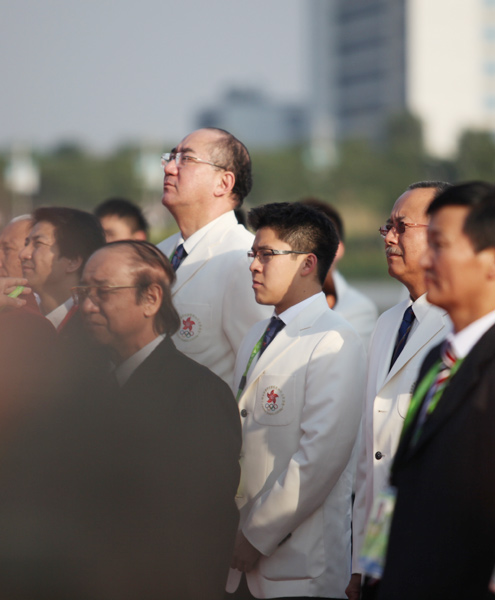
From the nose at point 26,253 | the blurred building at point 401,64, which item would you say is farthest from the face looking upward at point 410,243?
the blurred building at point 401,64

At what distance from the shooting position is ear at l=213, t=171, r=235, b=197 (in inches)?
161

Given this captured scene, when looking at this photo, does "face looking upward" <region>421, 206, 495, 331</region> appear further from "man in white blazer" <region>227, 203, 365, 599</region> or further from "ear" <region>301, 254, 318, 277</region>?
"ear" <region>301, 254, 318, 277</region>

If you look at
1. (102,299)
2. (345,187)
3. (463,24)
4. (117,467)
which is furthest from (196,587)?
(463,24)

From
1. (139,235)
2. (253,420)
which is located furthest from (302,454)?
(139,235)

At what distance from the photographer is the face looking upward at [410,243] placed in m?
3.39

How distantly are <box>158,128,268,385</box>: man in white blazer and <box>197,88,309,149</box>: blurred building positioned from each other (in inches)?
4643

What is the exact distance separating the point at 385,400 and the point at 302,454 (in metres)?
0.34

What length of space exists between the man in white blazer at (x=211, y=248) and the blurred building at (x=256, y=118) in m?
118

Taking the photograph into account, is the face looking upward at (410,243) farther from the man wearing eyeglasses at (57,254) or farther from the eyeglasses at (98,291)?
the man wearing eyeglasses at (57,254)

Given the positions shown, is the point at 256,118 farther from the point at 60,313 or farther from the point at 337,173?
the point at 60,313

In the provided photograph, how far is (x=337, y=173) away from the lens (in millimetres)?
57656

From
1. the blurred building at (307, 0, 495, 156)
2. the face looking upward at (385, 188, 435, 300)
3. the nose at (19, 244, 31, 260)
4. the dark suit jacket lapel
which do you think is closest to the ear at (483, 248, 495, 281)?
the dark suit jacket lapel

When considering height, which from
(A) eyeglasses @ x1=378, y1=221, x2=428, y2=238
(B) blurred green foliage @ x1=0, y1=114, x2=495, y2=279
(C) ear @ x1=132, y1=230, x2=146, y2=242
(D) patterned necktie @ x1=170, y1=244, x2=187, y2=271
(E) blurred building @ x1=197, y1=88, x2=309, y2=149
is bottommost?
(B) blurred green foliage @ x1=0, y1=114, x2=495, y2=279

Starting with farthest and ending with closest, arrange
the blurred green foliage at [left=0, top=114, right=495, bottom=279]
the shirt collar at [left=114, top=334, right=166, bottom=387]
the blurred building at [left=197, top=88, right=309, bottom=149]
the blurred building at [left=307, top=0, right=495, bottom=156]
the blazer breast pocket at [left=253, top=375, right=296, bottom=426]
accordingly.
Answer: the blurred building at [left=197, top=88, right=309, bottom=149]
the blurred building at [left=307, top=0, right=495, bottom=156]
the blurred green foliage at [left=0, top=114, right=495, bottom=279]
the blazer breast pocket at [left=253, top=375, right=296, bottom=426]
the shirt collar at [left=114, top=334, right=166, bottom=387]
